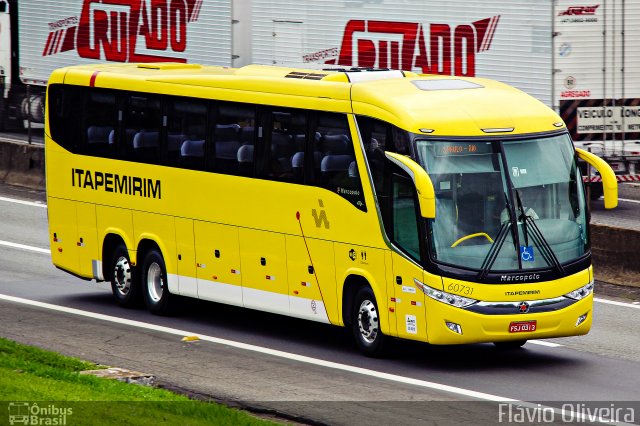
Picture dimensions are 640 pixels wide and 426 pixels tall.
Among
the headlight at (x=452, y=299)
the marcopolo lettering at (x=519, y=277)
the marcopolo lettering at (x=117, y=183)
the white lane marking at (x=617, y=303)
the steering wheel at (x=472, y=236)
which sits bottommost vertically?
the white lane marking at (x=617, y=303)

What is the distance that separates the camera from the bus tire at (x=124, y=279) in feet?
67.9

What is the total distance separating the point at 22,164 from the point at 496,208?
19409 mm

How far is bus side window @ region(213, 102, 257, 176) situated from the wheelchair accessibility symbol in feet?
13.3

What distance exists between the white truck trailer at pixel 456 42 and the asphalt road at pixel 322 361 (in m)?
6.77

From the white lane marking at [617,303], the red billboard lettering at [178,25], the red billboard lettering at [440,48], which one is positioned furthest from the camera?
the red billboard lettering at [178,25]

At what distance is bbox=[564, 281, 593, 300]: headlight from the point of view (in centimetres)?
1619

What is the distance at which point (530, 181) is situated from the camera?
16.2 metres

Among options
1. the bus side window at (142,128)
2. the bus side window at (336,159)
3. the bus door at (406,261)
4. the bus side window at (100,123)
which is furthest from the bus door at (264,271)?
the bus side window at (100,123)

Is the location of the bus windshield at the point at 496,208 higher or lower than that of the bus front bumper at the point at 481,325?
higher

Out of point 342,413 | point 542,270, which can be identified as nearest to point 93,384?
point 342,413

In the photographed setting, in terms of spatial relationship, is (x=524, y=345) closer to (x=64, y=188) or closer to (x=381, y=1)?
(x=64, y=188)

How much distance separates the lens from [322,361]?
1673cm

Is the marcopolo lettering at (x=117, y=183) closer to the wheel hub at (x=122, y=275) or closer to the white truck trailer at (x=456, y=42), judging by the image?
the wheel hub at (x=122, y=275)

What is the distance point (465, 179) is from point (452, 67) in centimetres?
1361
